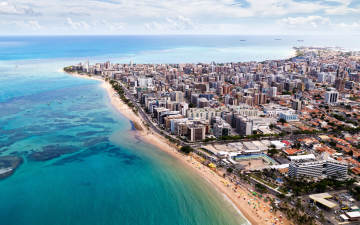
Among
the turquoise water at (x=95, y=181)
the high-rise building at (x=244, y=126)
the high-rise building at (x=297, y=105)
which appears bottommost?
the turquoise water at (x=95, y=181)

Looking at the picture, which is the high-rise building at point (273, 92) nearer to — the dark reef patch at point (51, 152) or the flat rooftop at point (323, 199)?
the flat rooftop at point (323, 199)

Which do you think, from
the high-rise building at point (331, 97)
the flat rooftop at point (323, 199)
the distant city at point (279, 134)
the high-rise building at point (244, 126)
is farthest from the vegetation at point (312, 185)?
the high-rise building at point (331, 97)

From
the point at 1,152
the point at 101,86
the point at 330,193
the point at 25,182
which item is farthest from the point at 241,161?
→ the point at 101,86

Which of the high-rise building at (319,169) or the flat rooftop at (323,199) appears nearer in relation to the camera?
the flat rooftop at (323,199)

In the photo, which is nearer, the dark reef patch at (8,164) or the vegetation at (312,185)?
the vegetation at (312,185)

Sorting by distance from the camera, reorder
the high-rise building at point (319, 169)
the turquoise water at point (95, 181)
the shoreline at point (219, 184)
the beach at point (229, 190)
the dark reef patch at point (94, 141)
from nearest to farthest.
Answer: the beach at point (229, 190), the shoreline at point (219, 184), the turquoise water at point (95, 181), the high-rise building at point (319, 169), the dark reef patch at point (94, 141)

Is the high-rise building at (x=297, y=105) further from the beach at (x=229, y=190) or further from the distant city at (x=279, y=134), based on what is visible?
the beach at (x=229, y=190)

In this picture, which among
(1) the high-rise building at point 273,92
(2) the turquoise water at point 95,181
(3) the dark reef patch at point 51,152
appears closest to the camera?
(2) the turquoise water at point 95,181

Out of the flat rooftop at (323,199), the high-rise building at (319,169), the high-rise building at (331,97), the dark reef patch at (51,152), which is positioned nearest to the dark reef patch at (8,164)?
the dark reef patch at (51,152)

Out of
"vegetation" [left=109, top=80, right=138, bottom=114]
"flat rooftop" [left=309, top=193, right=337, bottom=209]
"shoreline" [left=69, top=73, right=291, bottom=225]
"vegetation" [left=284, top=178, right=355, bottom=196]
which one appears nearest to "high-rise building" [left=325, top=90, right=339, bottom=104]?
"vegetation" [left=284, top=178, right=355, bottom=196]

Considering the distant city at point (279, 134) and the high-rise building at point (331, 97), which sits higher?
the high-rise building at point (331, 97)

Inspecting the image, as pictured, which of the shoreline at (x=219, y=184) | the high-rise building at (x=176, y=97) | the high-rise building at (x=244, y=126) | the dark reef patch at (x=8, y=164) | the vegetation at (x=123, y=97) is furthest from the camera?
the high-rise building at (x=176, y=97)
